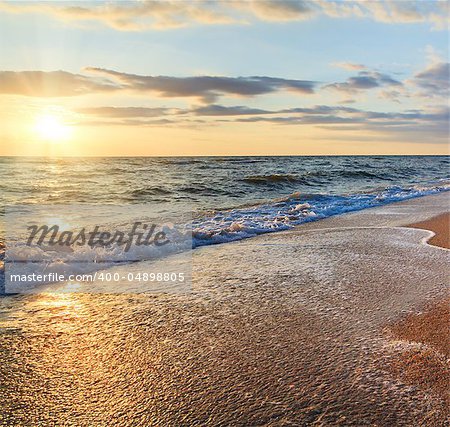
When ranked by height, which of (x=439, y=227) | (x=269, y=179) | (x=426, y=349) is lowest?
(x=426, y=349)

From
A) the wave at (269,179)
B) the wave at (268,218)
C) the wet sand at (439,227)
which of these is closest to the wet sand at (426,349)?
the wet sand at (439,227)

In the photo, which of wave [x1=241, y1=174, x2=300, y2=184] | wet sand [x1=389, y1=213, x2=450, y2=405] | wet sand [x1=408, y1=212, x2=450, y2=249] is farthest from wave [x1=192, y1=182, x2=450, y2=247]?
wave [x1=241, y1=174, x2=300, y2=184]

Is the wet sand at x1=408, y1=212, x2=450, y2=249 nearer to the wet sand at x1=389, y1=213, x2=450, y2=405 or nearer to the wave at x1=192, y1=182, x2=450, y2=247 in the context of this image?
the wave at x1=192, y1=182, x2=450, y2=247

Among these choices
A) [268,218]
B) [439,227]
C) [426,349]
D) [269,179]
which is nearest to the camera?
[426,349]

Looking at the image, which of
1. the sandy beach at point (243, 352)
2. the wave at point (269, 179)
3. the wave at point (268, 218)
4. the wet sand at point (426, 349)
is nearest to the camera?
the sandy beach at point (243, 352)

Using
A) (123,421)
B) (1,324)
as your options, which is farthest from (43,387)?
(1,324)

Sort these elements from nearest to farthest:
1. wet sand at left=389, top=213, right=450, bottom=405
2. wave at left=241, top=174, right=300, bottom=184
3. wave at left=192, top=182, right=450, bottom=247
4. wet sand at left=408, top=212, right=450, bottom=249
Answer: wet sand at left=389, top=213, right=450, bottom=405, wet sand at left=408, top=212, right=450, bottom=249, wave at left=192, top=182, right=450, bottom=247, wave at left=241, top=174, right=300, bottom=184

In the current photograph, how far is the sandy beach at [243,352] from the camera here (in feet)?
8.58

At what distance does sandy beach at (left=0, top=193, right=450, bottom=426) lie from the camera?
262 centimetres

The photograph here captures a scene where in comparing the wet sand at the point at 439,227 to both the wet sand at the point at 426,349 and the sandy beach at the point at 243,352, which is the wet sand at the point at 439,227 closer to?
the sandy beach at the point at 243,352

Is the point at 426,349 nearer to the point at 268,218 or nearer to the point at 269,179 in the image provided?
the point at 268,218

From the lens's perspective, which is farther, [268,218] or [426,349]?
[268,218]

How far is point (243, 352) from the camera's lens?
338 cm

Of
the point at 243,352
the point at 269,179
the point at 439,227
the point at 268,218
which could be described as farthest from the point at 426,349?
the point at 269,179
